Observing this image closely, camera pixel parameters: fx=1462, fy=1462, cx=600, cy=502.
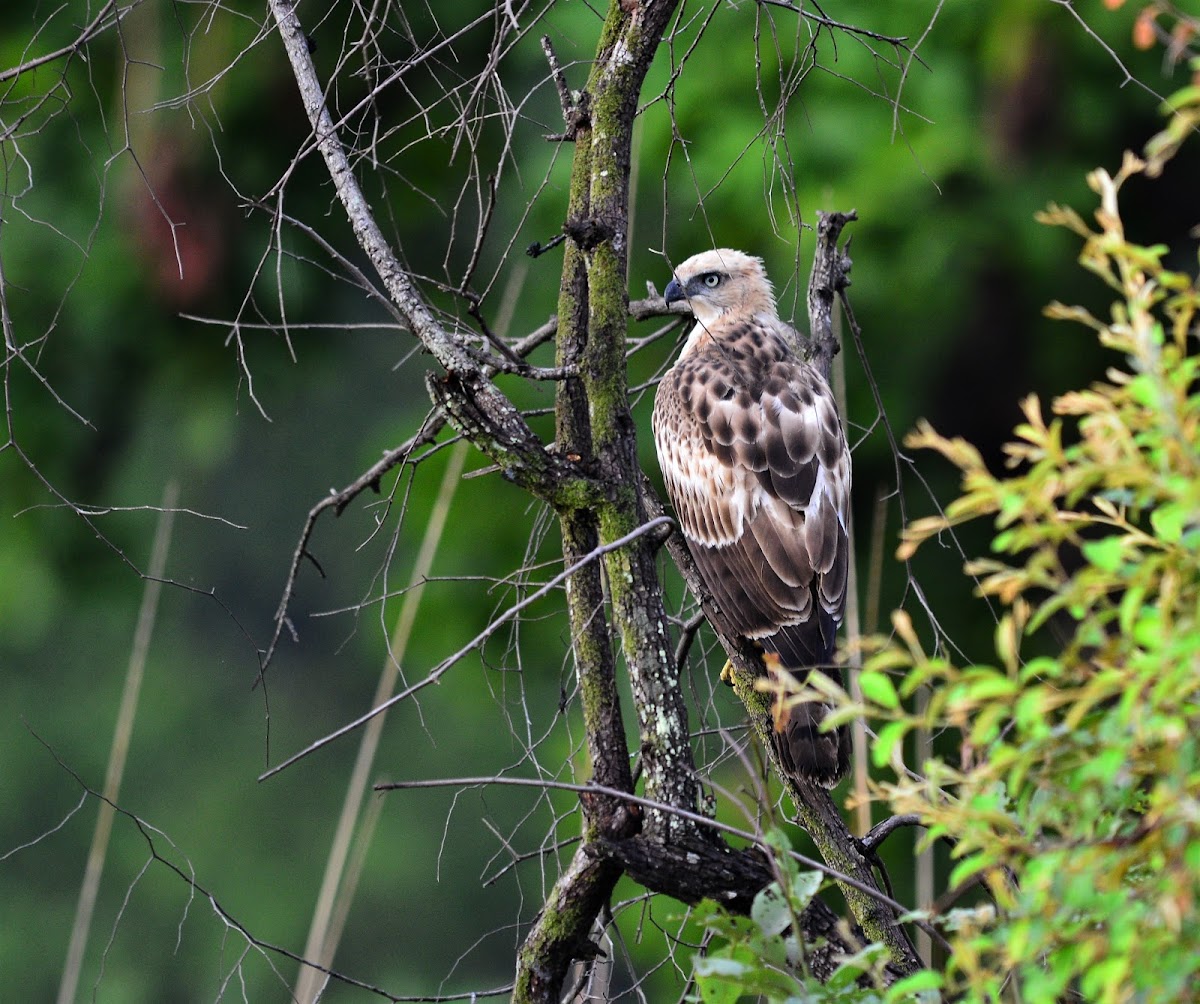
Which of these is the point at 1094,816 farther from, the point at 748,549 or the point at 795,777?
the point at 748,549

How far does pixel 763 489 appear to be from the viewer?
3506 millimetres

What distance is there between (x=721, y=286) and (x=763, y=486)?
109 centimetres

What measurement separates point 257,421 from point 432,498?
10.5 ft

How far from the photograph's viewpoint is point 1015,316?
18.4 ft

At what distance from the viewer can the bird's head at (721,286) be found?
436 centimetres

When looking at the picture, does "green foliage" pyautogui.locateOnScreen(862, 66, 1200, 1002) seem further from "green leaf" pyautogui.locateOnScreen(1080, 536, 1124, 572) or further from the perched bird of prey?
the perched bird of prey

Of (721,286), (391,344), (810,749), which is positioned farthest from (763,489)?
(391,344)

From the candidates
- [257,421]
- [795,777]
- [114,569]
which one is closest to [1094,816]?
[795,777]

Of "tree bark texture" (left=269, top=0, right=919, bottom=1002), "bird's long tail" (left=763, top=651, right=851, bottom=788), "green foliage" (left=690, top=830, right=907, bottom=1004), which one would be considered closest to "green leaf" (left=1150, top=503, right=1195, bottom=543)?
"green foliage" (left=690, top=830, right=907, bottom=1004)

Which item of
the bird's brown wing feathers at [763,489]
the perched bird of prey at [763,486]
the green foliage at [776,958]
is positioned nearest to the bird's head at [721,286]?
the perched bird of prey at [763,486]

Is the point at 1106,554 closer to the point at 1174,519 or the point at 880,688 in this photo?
the point at 1174,519

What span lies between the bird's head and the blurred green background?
136mm

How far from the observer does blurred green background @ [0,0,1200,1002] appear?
15.9ft

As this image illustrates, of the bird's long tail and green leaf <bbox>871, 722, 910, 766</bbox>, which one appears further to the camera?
the bird's long tail
